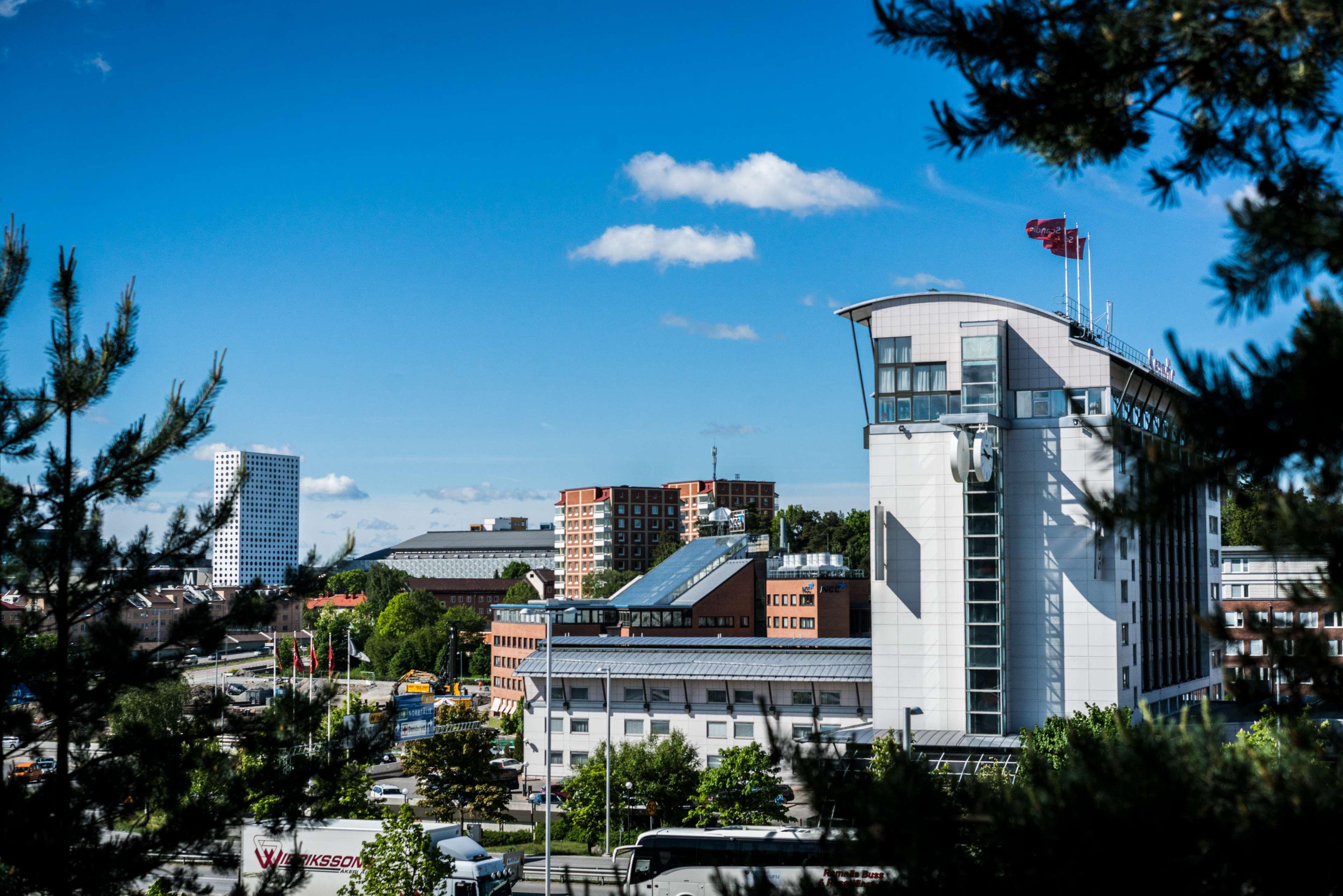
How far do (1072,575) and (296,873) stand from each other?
39.2 metres

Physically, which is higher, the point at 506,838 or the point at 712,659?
the point at 712,659

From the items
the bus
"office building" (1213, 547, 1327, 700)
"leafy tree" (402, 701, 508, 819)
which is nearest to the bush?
"leafy tree" (402, 701, 508, 819)

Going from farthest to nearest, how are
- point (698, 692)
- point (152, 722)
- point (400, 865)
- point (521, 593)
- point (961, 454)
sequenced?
point (521, 593) < point (698, 692) < point (961, 454) < point (400, 865) < point (152, 722)

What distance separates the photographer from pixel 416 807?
57.4 m

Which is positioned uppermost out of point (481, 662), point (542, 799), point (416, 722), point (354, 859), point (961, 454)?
point (961, 454)

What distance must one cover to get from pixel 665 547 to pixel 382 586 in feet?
138

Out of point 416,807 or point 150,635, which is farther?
point 416,807

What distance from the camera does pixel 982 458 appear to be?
47625 mm

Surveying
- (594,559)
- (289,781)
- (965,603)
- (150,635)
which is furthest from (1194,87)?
(594,559)

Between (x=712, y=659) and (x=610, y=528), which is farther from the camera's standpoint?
(x=610, y=528)

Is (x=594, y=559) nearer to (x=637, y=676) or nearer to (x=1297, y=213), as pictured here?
(x=637, y=676)

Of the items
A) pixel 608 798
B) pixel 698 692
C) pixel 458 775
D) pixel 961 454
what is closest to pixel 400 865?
pixel 608 798

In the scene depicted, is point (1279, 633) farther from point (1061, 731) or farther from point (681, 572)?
point (681, 572)

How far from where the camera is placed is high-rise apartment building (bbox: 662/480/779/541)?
18375 centimetres
